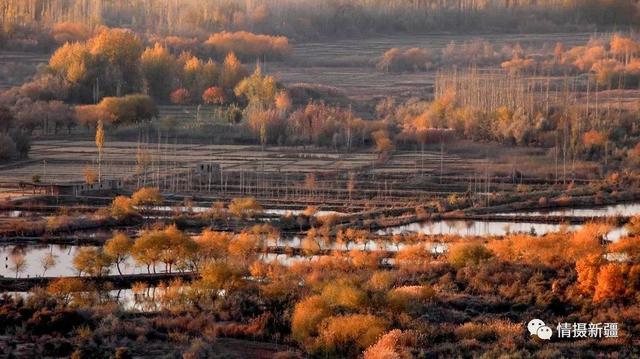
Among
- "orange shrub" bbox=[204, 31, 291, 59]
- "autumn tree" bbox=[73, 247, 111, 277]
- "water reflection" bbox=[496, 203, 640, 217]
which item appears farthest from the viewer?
"orange shrub" bbox=[204, 31, 291, 59]

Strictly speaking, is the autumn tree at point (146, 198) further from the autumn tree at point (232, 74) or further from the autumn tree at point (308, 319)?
the autumn tree at point (232, 74)

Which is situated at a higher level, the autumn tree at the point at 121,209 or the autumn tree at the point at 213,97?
the autumn tree at the point at 213,97

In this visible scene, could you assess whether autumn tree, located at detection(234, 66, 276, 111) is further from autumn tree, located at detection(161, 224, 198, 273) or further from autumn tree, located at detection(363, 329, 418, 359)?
autumn tree, located at detection(363, 329, 418, 359)

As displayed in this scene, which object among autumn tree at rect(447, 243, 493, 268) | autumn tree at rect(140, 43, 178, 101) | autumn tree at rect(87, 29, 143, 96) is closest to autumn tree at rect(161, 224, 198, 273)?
autumn tree at rect(447, 243, 493, 268)

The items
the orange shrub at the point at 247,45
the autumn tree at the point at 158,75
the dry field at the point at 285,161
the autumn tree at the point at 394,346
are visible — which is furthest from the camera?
the orange shrub at the point at 247,45

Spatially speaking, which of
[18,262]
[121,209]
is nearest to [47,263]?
[18,262]

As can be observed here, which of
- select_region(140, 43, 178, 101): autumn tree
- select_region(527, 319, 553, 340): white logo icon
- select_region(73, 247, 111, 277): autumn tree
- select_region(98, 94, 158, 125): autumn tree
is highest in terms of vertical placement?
select_region(140, 43, 178, 101): autumn tree

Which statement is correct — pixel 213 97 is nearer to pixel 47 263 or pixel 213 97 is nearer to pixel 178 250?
pixel 47 263

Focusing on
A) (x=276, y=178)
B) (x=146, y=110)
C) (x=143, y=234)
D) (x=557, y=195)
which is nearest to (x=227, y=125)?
(x=146, y=110)

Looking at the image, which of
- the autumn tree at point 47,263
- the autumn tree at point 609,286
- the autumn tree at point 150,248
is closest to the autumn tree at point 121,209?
the autumn tree at point 47,263
